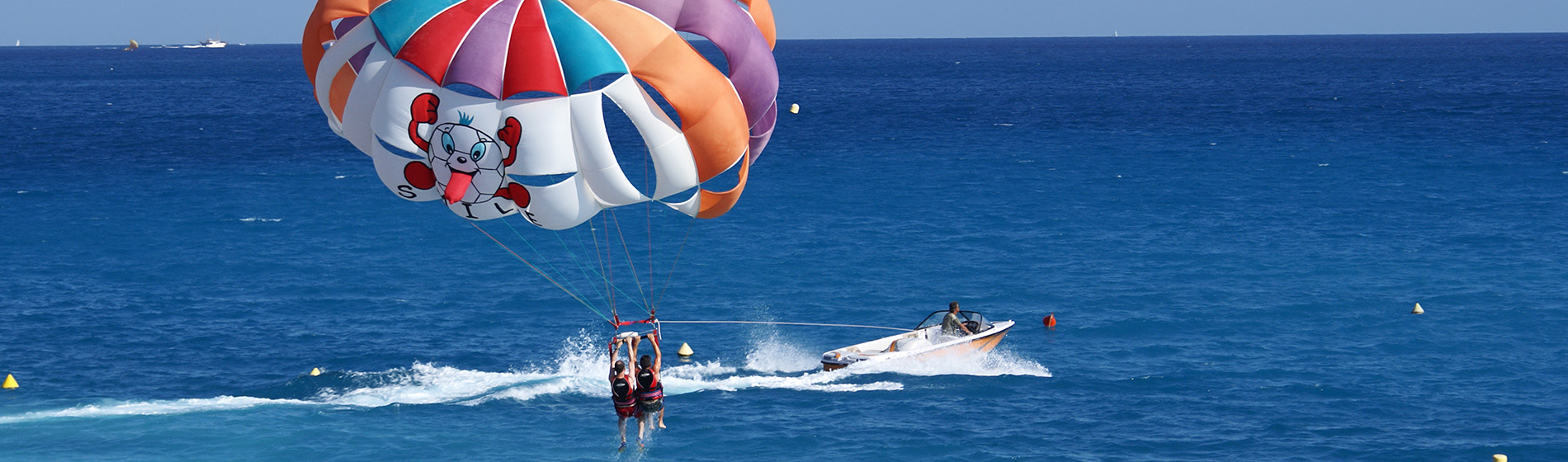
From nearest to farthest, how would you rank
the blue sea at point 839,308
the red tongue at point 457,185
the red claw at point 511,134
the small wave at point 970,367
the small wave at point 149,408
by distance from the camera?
the red claw at point 511,134 < the red tongue at point 457,185 < the blue sea at point 839,308 < the small wave at point 149,408 < the small wave at point 970,367

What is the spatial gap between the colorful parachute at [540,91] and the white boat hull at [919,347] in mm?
11910

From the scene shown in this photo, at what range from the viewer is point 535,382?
109ft

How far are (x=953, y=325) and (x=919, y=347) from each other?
1.06 m

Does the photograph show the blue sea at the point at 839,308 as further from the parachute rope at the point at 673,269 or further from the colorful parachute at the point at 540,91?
the colorful parachute at the point at 540,91

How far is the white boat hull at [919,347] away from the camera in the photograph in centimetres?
3356

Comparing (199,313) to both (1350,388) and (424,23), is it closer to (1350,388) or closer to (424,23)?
(424,23)

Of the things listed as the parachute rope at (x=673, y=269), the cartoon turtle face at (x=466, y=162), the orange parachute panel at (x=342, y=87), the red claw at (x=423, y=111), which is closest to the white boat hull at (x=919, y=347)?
the parachute rope at (x=673, y=269)

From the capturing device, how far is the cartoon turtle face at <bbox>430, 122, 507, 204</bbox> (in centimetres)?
2097

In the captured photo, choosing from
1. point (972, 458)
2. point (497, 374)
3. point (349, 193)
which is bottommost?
A: point (972, 458)

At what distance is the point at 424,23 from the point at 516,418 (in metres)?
12.0

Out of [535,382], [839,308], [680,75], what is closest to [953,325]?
[839,308]

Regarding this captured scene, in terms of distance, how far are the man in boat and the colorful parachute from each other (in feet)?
42.1

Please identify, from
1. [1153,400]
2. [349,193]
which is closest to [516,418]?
[1153,400]

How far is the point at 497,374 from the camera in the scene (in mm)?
34031
